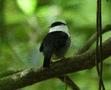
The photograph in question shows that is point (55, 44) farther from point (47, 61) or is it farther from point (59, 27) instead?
point (59, 27)

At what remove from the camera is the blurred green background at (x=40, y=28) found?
2.75 metres

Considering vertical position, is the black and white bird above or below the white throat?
above

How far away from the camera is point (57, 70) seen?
1.83 meters

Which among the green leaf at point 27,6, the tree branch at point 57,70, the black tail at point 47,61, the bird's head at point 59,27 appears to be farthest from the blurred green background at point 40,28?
the tree branch at point 57,70

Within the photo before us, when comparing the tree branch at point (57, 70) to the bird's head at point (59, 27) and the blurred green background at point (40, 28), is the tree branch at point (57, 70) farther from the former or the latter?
the blurred green background at point (40, 28)

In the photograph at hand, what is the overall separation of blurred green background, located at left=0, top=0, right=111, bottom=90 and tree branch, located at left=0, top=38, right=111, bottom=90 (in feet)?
2.24

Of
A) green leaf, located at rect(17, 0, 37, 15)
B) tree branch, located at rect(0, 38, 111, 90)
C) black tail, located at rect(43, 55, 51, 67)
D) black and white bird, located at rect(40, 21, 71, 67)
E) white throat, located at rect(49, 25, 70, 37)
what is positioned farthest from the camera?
green leaf, located at rect(17, 0, 37, 15)

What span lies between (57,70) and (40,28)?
4.03ft

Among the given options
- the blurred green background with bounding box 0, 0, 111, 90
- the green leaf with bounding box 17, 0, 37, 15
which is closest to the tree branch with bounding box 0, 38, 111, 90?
the blurred green background with bounding box 0, 0, 111, 90

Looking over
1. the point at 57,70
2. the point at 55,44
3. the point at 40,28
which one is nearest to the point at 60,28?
the point at 55,44

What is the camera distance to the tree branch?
68.6 inches

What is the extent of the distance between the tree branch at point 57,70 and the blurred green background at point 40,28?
68 cm

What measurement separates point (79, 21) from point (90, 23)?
92mm

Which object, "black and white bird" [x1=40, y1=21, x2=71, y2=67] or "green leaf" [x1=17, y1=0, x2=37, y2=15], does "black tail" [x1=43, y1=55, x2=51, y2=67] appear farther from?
"green leaf" [x1=17, y1=0, x2=37, y2=15]
